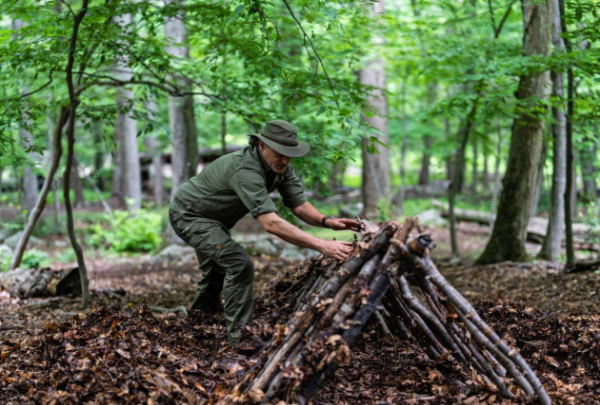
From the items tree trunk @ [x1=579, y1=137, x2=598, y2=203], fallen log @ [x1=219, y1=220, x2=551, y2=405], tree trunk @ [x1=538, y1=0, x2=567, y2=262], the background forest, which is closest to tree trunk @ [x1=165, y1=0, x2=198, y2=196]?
the background forest

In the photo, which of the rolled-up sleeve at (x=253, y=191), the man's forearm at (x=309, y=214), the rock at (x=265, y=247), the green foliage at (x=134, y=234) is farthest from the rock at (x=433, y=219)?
the rolled-up sleeve at (x=253, y=191)

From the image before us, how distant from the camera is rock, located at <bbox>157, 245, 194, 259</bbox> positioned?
10672 millimetres

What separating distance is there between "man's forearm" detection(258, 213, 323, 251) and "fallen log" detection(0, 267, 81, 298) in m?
4.66

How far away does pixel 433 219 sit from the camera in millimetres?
17062

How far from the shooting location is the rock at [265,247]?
36.1 ft

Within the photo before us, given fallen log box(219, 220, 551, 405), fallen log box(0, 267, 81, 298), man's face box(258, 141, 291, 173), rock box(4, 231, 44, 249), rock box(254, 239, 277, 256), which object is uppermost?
man's face box(258, 141, 291, 173)

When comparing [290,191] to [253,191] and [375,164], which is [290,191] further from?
[375,164]

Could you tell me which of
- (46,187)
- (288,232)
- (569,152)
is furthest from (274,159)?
(569,152)

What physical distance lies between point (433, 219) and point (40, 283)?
42.9 feet

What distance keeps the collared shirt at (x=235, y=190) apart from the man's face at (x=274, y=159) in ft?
0.16

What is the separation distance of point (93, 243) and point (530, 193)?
11.1m

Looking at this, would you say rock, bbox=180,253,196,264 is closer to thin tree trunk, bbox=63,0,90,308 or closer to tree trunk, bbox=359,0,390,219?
thin tree trunk, bbox=63,0,90,308

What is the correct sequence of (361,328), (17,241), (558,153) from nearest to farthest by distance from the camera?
(361,328) → (558,153) → (17,241)

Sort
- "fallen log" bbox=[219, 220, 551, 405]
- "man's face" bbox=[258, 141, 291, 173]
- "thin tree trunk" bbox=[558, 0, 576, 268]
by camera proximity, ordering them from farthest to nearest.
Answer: "thin tree trunk" bbox=[558, 0, 576, 268]
"man's face" bbox=[258, 141, 291, 173]
"fallen log" bbox=[219, 220, 551, 405]
